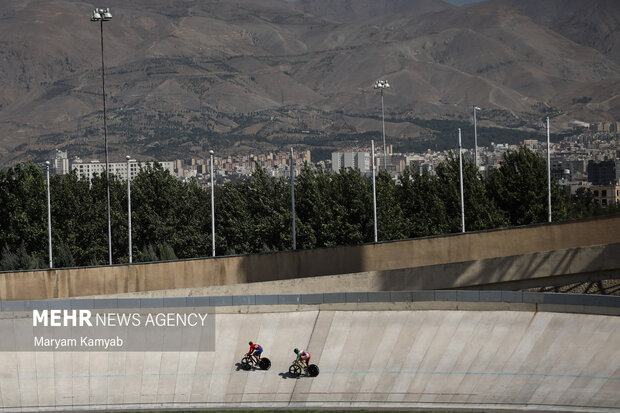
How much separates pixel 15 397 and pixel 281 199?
48.6m

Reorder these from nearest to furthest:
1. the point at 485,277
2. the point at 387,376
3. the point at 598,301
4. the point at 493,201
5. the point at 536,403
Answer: the point at 536,403
the point at 387,376
the point at 598,301
the point at 485,277
the point at 493,201

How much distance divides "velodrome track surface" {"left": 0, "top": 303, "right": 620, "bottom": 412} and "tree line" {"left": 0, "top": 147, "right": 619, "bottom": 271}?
1111 inches

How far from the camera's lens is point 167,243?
269ft

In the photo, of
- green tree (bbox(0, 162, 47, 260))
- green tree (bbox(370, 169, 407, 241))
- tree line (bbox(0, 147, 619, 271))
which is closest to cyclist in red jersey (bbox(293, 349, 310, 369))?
tree line (bbox(0, 147, 619, 271))

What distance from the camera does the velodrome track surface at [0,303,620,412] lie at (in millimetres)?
39031

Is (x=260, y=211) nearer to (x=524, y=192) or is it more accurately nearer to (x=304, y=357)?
(x=524, y=192)

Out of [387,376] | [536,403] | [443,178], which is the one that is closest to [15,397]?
[387,376]

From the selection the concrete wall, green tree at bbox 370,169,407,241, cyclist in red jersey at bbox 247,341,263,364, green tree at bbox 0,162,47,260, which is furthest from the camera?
green tree at bbox 370,169,407,241

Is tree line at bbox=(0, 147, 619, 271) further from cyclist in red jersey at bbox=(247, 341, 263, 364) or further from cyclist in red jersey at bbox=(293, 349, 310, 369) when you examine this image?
cyclist in red jersey at bbox=(293, 349, 310, 369)

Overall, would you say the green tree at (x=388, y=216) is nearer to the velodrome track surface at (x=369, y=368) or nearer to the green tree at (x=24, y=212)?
the green tree at (x=24, y=212)

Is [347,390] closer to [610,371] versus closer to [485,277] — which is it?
[610,371]

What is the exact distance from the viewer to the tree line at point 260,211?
7656 cm

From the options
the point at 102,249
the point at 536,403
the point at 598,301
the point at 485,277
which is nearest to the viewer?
the point at 536,403

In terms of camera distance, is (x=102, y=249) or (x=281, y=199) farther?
(x=281, y=199)
